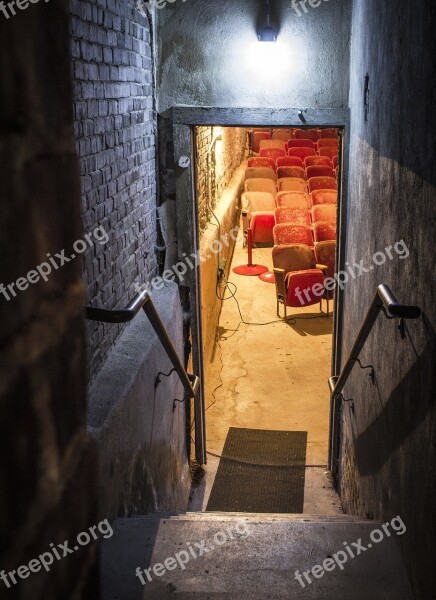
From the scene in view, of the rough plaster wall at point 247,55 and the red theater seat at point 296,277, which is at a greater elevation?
the rough plaster wall at point 247,55

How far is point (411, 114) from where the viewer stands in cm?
251

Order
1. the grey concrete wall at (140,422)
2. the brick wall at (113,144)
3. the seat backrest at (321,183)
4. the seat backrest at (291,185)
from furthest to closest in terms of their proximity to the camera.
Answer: the seat backrest at (291,185)
the seat backrest at (321,183)
the brick wall at (113,144)
the grey concrete wall at (140,422)

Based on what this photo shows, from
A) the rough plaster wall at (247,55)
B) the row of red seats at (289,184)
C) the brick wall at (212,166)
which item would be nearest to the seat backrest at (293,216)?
the brick wall at (212,166)

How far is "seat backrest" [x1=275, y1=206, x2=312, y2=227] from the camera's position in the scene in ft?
32.2

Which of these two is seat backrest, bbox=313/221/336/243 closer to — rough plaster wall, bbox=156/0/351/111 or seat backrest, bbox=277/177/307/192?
seat backrest, bbox=277/177/307/192

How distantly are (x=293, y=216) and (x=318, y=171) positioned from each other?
2.98 metres

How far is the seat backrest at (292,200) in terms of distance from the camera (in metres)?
10.6

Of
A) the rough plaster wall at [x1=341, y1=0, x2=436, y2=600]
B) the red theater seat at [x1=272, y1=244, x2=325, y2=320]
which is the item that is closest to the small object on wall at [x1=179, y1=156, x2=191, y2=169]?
the rough plaster wall at [x1=341, y1=0, x2=436, y2=600]

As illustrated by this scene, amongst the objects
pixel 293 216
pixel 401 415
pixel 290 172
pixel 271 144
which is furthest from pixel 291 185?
pixel 401 415

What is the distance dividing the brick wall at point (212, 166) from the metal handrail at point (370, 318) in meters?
2.76

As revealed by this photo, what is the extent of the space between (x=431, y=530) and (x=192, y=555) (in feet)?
3.69

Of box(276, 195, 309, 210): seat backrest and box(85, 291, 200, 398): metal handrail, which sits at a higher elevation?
box(85, 291, 200, 398): metal handrail

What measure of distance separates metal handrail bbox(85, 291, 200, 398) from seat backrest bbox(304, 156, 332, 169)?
906 centimetres

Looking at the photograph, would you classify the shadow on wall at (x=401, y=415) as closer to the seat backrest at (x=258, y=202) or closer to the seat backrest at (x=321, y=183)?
the seat backrest at (x=258, y=202)
